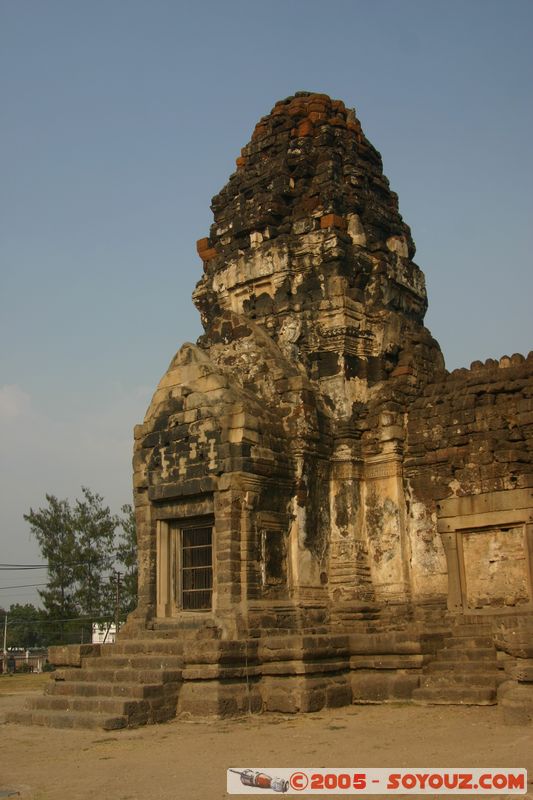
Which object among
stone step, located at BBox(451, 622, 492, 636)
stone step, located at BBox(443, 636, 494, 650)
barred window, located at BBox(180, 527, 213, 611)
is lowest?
stone step, located at BBox(443, 636, 494, 650)

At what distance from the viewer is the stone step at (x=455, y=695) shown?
11109mm

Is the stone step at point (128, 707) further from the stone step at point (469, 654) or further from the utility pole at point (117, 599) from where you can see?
the utility pole at point (117, 599)

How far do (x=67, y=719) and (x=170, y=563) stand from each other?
3.50m

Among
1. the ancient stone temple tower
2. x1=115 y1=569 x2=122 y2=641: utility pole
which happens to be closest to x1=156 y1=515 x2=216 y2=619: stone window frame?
the ancient stone temple tower

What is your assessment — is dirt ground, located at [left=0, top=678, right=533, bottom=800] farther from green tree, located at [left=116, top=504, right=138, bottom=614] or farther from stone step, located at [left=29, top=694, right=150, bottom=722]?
green tree, located at [left=116, top=504, right=138, bottom=614]

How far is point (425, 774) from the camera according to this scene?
7148 mm

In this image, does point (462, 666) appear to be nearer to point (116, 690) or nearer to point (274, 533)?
point (274, 533)

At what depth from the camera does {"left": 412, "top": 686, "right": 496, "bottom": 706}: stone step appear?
11.1 metres

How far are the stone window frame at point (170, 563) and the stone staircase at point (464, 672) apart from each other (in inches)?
151

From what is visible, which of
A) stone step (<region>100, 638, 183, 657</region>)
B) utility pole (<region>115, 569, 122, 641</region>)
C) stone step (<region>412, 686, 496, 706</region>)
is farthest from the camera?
utility pole (<region>115, 569, 122, 641</region>)

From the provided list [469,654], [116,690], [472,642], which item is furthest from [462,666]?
[116,690]

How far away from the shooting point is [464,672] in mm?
11719

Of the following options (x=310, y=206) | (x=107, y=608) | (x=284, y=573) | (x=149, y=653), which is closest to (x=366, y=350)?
(x=310, y=206)

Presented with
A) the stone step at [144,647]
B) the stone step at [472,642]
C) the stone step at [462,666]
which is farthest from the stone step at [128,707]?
the stone step at [472,642]
